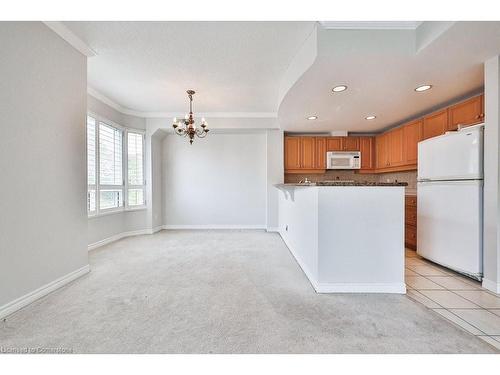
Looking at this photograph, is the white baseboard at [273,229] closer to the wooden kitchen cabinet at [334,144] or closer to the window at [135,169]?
the wooden kitchen cabinet at [334,144]

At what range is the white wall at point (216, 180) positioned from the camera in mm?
5598

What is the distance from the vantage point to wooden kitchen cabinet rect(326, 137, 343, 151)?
17.6 ft

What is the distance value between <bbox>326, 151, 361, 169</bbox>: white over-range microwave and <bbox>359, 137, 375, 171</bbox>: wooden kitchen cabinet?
0.21m

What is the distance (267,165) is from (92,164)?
11.3 feet

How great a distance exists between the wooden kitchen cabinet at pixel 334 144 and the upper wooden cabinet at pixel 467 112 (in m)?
2.20

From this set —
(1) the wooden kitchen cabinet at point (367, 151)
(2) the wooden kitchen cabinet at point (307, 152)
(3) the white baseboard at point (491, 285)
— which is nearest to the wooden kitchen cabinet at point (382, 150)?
(1) the wooden kitchen cabinet at point (367, 151)

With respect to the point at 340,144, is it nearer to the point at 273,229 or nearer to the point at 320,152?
the point at 320,152

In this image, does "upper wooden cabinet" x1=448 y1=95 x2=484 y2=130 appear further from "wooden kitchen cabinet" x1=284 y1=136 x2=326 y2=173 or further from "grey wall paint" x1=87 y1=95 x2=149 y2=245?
"grey wall paint" x1=87 y1=95 x2=149 y2=245

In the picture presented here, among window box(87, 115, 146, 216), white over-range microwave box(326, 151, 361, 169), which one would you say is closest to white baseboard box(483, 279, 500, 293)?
white over-range microwave box(326, 151, 361, 169)

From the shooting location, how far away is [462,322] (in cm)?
172

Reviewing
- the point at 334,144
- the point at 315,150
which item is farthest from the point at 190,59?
the point at 334,144

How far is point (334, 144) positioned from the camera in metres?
5.36

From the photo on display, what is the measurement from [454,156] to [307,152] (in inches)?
116
